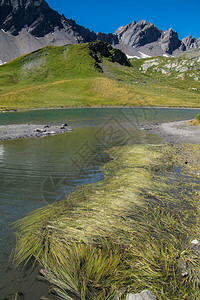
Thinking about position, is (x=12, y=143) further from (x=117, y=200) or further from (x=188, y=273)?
(x=188, y=273)

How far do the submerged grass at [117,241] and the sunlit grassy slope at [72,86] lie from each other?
7865 centimetres

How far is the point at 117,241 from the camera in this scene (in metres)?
5.52

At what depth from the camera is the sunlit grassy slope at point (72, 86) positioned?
329ft

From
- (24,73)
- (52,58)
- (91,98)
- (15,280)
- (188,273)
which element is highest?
(52,58)

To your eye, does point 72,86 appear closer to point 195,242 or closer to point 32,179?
point 32,179

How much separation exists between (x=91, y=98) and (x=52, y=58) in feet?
373

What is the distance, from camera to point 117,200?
792 centimetres

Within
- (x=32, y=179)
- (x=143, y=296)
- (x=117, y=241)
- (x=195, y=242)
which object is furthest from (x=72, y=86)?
(x=143, y=296)

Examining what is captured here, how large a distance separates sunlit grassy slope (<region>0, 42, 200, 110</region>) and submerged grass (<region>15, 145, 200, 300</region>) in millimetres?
78648

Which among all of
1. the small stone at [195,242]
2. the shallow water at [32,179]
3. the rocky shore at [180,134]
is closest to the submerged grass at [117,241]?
the small stone at [195,242]

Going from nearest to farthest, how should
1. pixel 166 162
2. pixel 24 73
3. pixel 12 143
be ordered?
pixel 166 162, pixel 12 143, pixel 24 73

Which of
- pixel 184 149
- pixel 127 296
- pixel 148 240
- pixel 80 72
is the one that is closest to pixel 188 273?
pixel 148 240

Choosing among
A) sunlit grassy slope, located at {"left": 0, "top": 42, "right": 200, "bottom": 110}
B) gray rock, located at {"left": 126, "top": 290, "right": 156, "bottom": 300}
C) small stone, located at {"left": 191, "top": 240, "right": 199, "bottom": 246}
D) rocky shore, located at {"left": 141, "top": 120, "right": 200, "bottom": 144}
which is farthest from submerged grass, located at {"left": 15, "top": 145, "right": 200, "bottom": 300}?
sunlit grassy slope, located at {"left": 0, "top": 42, "right": 200, "bottom": 110}

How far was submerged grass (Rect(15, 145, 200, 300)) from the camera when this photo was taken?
4.36 metres
